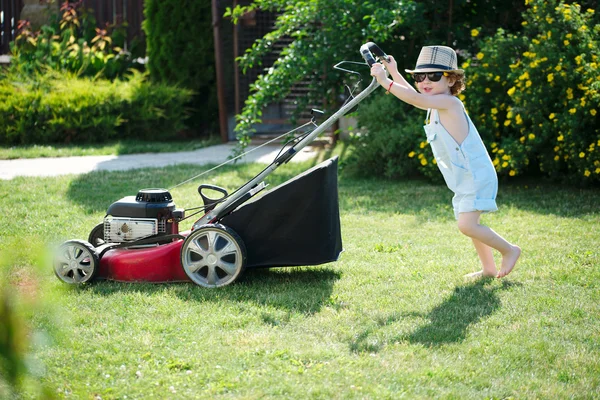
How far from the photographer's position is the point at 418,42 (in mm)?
9086

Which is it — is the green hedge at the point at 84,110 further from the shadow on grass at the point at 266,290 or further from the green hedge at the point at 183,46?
the shadow on grass at the point at 266,290

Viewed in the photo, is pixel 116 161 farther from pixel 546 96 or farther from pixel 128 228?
pixel 546 96

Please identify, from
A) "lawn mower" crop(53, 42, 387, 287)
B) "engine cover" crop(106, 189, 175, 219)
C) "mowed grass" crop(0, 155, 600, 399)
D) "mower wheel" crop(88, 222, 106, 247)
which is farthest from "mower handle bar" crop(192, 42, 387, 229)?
"mower wheel" crop(88, 222, 106, 247)

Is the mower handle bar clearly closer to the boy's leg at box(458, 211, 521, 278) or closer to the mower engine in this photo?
the mower engine

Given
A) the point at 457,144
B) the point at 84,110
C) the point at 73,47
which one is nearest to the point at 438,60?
the point at 457,144

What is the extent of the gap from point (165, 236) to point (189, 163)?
462 cm

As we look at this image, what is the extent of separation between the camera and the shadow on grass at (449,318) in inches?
136

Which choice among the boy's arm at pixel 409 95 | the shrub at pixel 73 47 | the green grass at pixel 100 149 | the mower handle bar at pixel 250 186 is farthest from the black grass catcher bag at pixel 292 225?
the shrub at pixel 73 47

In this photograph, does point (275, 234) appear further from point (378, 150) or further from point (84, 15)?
point (84, 15)

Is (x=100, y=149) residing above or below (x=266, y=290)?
above

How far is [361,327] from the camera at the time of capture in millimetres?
3652

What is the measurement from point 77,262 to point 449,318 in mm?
2153

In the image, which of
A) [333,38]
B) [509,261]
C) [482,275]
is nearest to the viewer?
[509,261]

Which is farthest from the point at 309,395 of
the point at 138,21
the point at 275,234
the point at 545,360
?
the point at 138,21
